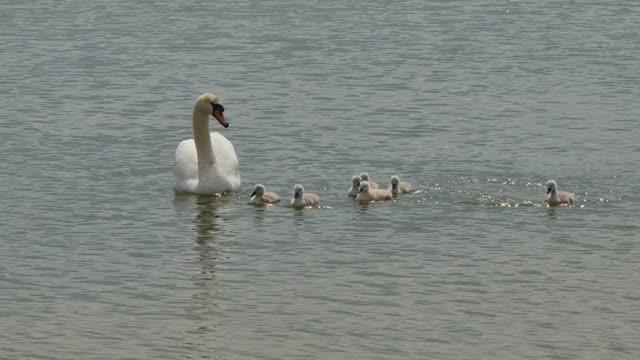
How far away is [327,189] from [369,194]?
3.82ft

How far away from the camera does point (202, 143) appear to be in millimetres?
23406

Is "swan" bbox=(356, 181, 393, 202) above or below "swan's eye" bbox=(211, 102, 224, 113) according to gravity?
below

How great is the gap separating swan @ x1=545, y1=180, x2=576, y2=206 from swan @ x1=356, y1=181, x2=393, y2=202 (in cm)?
196

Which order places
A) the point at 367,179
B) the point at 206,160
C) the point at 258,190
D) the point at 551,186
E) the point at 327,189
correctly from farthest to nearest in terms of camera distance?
the point at 206,160, the point at 327,189, the point at 367,179, the point at 258,190, the point at 551,186

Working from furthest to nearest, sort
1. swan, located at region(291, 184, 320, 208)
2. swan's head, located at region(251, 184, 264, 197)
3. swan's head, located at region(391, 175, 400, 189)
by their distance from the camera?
swan's head, located at region(391, 175, 400, 189), swan's head, located at region(251, 184, 264, 197), swan, located at region(291, 184, 320, 208)

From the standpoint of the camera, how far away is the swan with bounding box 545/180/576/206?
71.0ft

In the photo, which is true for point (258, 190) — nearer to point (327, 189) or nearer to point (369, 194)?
point (327, 189)

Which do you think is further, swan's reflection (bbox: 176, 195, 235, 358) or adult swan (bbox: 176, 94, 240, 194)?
adult swan (bbox: 176, 94, 240, 194)

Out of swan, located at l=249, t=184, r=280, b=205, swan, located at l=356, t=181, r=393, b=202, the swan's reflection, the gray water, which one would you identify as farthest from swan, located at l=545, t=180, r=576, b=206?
the swan's reflection

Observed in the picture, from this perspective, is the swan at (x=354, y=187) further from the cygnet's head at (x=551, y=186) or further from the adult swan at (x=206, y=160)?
the cygnet's head at (x=551, y=186)

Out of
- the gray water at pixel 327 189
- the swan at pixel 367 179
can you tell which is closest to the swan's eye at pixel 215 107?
the gray water at pixel 327 189

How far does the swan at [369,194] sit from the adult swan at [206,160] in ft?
6.76

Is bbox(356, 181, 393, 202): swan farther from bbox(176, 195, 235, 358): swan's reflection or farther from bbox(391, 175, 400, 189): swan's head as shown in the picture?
bbox(176, 195, 235, 358): swan's reflection

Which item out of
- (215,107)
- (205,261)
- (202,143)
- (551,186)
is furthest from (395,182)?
(205,261)
